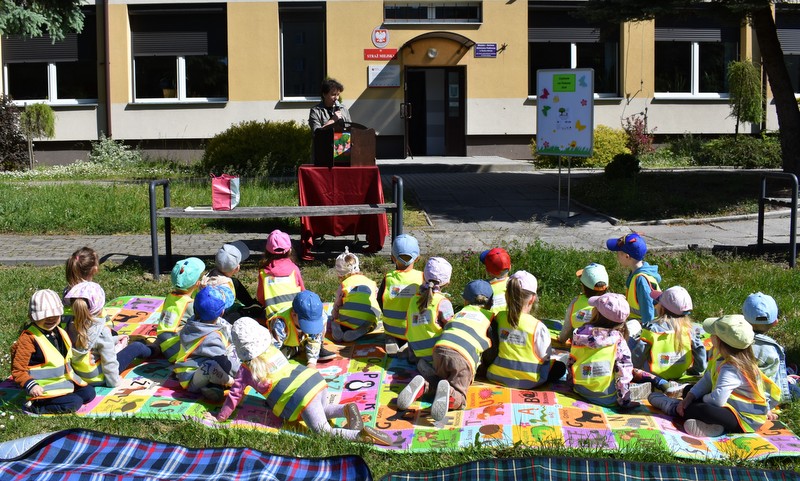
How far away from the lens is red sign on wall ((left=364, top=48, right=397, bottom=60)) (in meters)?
22.7

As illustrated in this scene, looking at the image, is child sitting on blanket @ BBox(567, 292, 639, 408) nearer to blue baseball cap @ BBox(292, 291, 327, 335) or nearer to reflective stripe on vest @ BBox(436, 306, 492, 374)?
reflective stripe on vest @ BBox(436, 306, 492, 374)

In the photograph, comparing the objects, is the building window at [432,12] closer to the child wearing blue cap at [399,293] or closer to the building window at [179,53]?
the building window at [179,53]

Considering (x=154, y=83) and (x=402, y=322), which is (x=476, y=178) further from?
(x=402, y=322)

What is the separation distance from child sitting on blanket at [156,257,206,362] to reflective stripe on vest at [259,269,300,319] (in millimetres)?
551

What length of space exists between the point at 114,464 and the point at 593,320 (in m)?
3.04

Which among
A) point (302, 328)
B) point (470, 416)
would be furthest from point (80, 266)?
point (470, 416)

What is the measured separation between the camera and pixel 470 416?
217 inches

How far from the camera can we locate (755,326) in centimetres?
563

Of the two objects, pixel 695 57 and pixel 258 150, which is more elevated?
pixel 695 57

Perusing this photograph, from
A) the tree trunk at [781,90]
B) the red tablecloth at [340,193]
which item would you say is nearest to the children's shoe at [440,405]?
the red tablecloth at [340,193]

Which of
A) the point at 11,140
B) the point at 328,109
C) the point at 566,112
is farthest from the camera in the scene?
the point at 11,140

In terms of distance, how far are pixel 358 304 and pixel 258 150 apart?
11.7 m

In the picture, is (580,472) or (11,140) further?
(11,140)

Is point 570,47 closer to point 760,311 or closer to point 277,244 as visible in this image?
point 277,244
